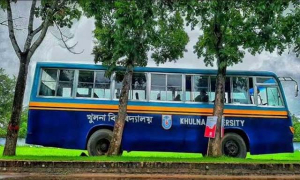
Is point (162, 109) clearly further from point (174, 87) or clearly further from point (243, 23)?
point (243, 23)

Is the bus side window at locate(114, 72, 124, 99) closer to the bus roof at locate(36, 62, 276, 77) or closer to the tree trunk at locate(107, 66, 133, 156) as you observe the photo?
the bus roof at locate(36, 62, 276, 77)

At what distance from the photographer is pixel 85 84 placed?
1185 centimetres

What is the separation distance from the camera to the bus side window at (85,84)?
38.5ft

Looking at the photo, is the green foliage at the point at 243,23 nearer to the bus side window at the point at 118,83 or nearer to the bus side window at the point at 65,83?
the bus side window at the point at 118,83

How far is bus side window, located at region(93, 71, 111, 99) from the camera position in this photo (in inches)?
464

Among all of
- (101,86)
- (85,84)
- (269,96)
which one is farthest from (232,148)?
(85,84)

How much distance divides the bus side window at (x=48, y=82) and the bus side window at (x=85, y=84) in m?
0.79

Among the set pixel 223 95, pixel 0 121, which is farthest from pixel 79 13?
pixel 0 121

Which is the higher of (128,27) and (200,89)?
(128,27)

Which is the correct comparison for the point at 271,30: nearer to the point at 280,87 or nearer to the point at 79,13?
the point at 280,87

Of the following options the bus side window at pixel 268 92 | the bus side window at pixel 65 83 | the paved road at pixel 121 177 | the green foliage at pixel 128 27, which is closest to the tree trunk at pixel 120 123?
the green foliage at pixel 128 27

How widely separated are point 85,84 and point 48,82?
117cm

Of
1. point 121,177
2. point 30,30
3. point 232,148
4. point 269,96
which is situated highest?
point 30,30

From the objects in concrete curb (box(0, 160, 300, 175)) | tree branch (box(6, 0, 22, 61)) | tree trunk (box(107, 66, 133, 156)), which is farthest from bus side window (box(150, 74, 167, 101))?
tree branch (box(6, 0, 22, 61))
